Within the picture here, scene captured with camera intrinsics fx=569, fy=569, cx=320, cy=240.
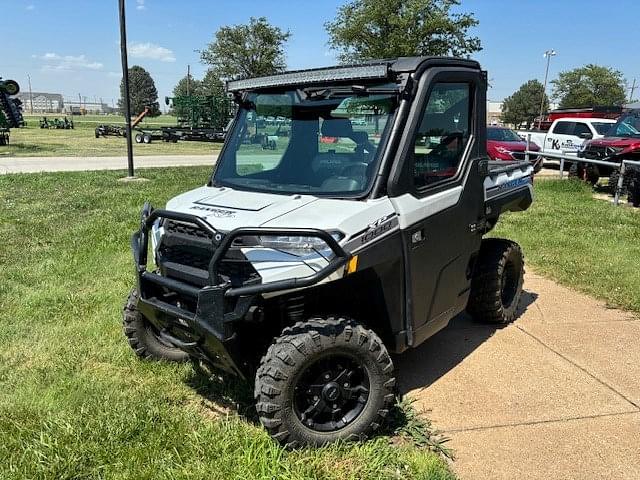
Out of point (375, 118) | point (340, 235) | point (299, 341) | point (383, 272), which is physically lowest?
point (299, 341)

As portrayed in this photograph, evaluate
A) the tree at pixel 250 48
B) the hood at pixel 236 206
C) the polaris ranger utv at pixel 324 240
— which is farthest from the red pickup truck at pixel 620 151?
the tree at pixel 250 48

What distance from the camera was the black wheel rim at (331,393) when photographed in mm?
3059

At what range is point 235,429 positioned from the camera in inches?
127

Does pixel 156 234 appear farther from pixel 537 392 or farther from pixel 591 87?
pixel 591 87

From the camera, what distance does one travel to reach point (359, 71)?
3.32 m

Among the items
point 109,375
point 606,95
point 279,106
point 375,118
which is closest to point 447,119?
point 375,118

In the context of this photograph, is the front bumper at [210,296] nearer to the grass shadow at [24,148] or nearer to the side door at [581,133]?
the side door at [581,133]

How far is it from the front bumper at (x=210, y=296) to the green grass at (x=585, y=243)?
417 centimetres

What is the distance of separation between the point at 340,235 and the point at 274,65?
4878cm

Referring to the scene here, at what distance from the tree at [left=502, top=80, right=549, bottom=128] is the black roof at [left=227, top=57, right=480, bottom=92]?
80.0 meters

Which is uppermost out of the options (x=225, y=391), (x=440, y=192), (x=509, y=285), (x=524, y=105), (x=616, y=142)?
(x=524, y=105)

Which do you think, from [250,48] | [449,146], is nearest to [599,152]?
[449,146]

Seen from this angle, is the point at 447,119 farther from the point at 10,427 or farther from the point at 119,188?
the point at 119,188

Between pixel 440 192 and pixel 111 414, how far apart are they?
7.90 feet
